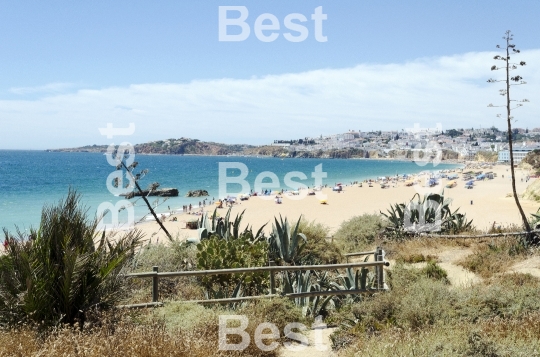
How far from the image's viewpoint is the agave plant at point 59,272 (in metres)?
Answer: 4.45

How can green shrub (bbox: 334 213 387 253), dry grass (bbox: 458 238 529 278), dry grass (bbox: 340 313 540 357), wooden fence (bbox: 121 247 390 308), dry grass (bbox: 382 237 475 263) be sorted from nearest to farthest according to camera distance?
dry grass (bbox: 340 313 540 357), wooden fence (bbox: 121 247 390 308), dry grass (bbox: 458 238 529 278), dry grass (bbox: 382 237 475 263), green shrub (bbox: 334 213 387 253)

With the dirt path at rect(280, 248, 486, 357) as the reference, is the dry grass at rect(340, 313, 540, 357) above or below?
above

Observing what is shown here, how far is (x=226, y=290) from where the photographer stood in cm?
702

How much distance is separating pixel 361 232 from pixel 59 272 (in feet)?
34.7

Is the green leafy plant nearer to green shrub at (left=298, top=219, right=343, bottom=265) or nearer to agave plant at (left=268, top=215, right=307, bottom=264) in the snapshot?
agave plant at (left=268, top=215, right=307, bottom=264)

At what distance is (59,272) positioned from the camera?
457 centimetres

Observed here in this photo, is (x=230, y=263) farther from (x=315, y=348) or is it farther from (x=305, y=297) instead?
(x=315, y=348)

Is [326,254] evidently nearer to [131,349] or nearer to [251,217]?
[131,349]

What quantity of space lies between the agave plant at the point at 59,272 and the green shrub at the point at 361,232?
8.83 metres

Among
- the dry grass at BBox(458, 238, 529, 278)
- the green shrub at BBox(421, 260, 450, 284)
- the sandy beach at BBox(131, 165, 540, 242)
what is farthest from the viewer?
the sandy beach at BBox(131, 165, 540, 242)

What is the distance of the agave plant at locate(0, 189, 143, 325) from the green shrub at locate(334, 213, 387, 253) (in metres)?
8.83

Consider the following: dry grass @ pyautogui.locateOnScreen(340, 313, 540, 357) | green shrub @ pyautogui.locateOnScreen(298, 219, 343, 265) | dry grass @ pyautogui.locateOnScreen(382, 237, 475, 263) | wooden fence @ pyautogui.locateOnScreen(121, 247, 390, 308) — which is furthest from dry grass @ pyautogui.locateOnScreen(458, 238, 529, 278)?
dry grass @ pyautogui.locateOnScreen(340, 313, 540, 357)

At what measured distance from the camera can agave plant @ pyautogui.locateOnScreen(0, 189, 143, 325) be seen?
→ 4445mm

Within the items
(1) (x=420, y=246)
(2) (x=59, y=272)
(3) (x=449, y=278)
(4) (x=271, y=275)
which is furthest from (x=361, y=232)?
(2) (x=59, y=272)
